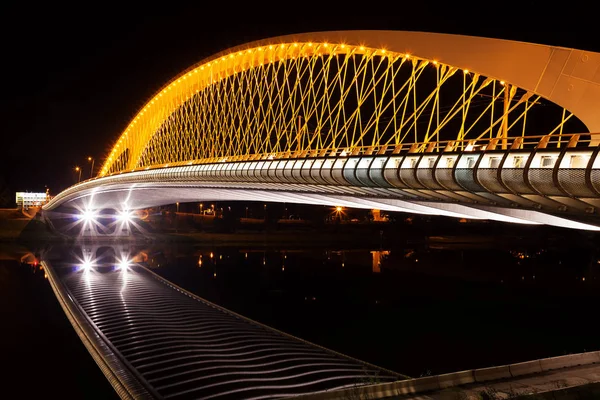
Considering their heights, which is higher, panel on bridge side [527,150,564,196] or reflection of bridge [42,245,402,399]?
panel on bridge side [527,150,564,196]

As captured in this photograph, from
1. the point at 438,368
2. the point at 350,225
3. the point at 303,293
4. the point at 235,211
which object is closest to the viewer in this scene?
the point at 438,368

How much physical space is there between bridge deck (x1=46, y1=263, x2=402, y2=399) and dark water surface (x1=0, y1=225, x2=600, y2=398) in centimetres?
116

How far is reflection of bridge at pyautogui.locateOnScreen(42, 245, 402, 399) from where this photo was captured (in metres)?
13.4

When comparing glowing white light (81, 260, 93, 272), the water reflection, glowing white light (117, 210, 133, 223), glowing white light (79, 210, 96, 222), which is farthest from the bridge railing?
glowing white light (79, 210, 96, 222)

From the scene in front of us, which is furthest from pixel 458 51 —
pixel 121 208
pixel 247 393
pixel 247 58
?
pixel 121 208

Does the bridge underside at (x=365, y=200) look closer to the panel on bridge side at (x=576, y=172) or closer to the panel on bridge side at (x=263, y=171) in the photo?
the panel on bridge side at (x=263, y=171)

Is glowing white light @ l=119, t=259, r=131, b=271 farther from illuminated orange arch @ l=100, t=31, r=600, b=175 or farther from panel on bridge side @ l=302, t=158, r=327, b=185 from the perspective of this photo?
panel on bridge side @ l=302, t=158, r=327, b=185

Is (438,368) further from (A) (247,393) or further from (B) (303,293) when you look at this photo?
(B) (303,293)

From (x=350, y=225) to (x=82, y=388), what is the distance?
176ft

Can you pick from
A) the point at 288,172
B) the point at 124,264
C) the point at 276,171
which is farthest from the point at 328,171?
the point at 124,264

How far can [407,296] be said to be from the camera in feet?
95.7

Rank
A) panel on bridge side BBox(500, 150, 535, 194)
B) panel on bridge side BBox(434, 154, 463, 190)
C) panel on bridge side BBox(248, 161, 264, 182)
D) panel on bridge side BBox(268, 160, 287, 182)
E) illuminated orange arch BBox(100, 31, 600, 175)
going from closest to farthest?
panel on bridge side BBox(500, 150, 535, 194) → panel on bridge side BBox(434, 154, 463, 190) → illuminated orange arch BBox(100, 31, 600, 175) → panel on bridge side BBox(268, 160, 287, 182) → panel on bridge side BBox(248, 161, 264, 182)

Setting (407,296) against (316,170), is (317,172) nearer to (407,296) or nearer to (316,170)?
(316,170)

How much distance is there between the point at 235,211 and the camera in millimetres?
78688
